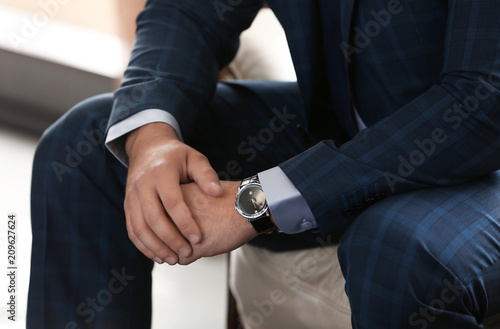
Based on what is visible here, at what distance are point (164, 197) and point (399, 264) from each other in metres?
0.31

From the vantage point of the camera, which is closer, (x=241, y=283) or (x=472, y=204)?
(x=472, y=204)

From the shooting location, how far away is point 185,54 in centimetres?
105

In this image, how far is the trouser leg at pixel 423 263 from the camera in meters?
0.69

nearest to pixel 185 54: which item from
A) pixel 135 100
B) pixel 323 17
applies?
pixel 135 100

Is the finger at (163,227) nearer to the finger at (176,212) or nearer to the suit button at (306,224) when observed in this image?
the finger at (176,212)

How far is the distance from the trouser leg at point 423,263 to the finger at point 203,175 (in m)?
0.19

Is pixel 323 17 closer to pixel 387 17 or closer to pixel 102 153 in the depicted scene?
pixel 387 17

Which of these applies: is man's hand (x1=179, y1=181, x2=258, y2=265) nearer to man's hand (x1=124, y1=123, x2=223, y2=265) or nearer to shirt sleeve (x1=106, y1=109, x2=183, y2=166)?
man's hand (x1=124, y1=123, x2=223, y2=265)

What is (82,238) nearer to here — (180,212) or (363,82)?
(180,212)

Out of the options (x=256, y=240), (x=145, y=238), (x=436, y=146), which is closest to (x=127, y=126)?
(x=145, y=238)

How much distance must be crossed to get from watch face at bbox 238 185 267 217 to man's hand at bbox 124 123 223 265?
36 millimetres

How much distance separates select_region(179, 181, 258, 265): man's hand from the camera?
82 centimetres

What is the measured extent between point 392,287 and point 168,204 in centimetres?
30

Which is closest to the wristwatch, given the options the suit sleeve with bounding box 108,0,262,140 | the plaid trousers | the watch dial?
the watch dial
